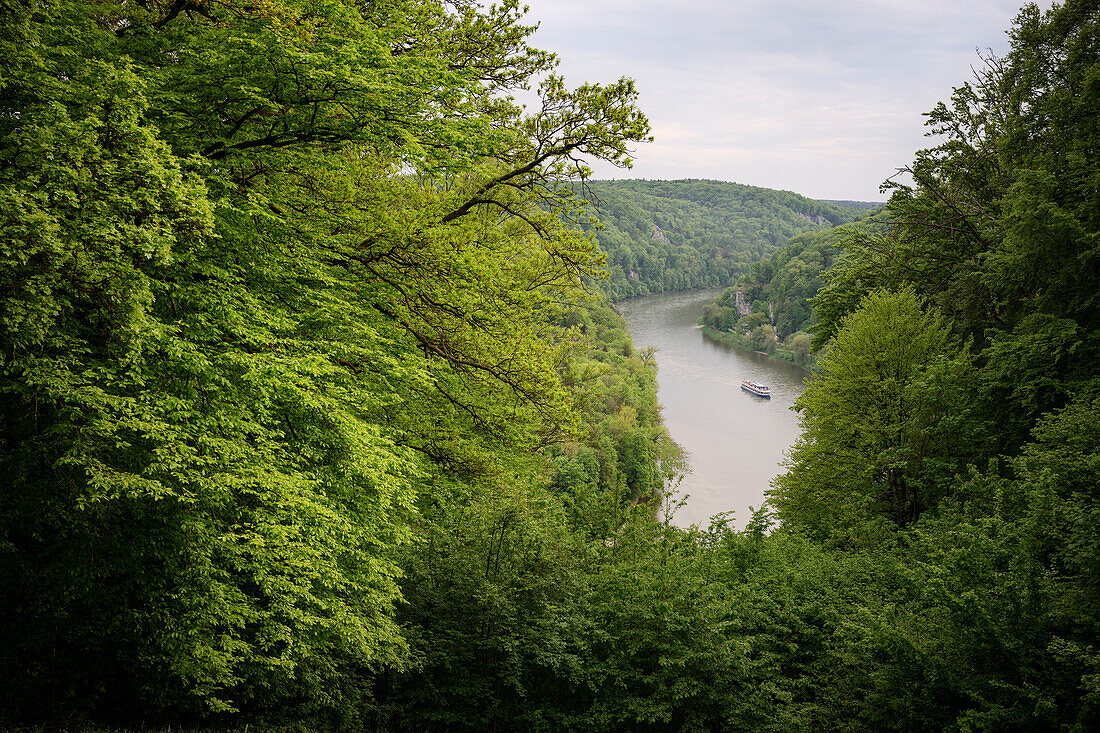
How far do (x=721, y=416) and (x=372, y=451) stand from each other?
171 ft

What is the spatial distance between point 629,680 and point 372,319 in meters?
6.42

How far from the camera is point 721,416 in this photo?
2170 inches

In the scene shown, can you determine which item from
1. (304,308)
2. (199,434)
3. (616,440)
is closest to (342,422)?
(199,434)

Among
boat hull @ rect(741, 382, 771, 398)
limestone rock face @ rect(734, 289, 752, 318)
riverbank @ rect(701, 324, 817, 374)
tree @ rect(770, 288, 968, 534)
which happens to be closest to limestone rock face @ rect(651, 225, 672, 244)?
limestone rock face @ rect(734, 289, 752, 318)

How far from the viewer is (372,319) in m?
8.94

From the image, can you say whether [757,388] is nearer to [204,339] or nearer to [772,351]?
[772,351]

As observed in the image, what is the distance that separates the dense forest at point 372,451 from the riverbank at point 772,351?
63.7m

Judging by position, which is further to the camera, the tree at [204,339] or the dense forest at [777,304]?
the dense forest at [777,304]

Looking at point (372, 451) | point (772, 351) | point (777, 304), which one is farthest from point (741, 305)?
point (372, 451)

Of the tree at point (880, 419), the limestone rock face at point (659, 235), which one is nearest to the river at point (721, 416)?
the tree at point (880, 419)

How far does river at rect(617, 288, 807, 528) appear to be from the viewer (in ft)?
126

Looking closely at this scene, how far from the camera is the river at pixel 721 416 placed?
38356mm

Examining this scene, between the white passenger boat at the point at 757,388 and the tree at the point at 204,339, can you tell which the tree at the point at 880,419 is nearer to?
the tree at the point at 204,339

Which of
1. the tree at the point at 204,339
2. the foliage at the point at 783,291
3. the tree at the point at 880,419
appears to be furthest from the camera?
the foliage at the point at 783,291
